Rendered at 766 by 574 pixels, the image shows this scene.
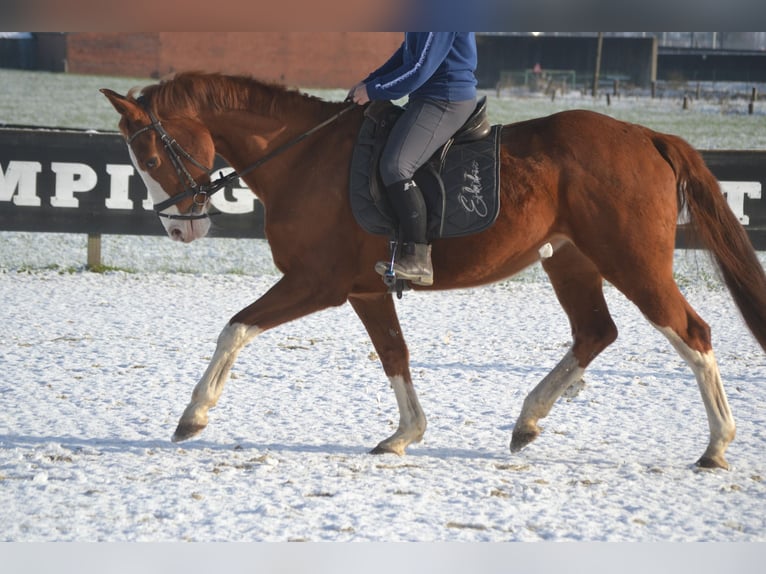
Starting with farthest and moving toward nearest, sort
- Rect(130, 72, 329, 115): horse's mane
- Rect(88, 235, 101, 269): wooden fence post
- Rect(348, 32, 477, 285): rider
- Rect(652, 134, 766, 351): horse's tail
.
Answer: Rect(88, 235, 101, 269): wooden fence post, Rect(652, 134, 766, 351): horse's tail, Rect(130, 72, 329, 115): horse's mane, Rect(348, 32, 477, 285): rider

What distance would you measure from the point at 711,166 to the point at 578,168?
720cm

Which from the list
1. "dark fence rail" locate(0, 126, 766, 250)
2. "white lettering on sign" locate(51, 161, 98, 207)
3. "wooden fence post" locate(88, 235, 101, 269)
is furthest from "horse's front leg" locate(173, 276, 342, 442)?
"wooden fence post" locate(88, 235, 101, 269)

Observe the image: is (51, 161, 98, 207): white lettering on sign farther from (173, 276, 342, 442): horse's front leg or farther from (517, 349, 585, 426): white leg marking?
(517, 349, 585, 426): white leg marking

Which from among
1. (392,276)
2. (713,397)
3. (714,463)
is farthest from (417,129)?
(714,463)

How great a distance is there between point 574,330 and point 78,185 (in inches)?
309

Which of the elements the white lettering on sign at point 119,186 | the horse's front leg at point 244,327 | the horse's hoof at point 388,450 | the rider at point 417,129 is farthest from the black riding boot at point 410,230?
the white lettering on sign at point 119,186

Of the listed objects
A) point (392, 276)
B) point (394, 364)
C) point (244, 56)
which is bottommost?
point (394, 364)

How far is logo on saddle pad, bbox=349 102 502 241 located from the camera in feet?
15.6

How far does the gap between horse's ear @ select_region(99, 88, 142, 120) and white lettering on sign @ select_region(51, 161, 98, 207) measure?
699 cm

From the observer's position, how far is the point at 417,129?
4.71 meters

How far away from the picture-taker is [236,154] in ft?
16.6

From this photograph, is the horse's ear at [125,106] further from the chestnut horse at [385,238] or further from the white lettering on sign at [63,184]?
the white lettering on sign at [63,184]

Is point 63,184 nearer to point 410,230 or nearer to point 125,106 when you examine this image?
point 125,106

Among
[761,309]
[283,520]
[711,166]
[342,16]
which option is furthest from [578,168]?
[711,166]
